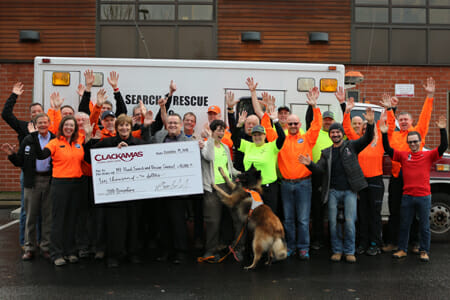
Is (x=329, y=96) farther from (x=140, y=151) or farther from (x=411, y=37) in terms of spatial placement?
(x=411, y=37)

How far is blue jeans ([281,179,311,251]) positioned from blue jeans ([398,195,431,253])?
1.34 meters

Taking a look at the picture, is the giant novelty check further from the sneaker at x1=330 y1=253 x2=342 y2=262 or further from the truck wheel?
the truck wheel

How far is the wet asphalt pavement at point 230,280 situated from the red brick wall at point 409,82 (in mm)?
7803

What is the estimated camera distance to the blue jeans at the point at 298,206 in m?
6.32

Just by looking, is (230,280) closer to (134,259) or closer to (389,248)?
(134,259)

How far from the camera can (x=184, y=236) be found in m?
6.22

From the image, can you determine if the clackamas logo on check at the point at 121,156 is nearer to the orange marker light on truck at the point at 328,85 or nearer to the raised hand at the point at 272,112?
the raised hand at the point at 272,112

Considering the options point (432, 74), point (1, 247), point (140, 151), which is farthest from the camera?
point (432, 74)

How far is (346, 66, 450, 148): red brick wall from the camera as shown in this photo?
13602 mm

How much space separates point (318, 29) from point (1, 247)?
33.7 ft

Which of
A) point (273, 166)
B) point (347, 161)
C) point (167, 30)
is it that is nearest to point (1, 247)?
point (273, 166)

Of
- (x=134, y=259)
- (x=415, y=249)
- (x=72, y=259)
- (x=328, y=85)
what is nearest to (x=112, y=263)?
(x=134, y=259)

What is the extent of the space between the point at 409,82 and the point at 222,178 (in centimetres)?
948

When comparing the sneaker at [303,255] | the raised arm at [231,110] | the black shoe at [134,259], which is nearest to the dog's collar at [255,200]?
the sneaker at [303,255]
